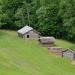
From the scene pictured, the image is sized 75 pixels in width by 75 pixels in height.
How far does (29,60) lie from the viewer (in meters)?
56.0

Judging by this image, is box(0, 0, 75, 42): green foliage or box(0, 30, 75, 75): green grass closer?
box(0, 30, 75, 75): green grass

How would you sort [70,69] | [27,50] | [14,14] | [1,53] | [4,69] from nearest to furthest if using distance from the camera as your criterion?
[4,69], [70,69], [1,53], [27,50], [14,14]

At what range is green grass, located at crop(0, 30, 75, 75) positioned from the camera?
47969 millimetres

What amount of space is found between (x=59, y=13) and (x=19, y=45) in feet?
61.9

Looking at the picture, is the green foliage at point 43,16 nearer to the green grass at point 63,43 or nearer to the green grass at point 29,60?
the green grass at point 63,43

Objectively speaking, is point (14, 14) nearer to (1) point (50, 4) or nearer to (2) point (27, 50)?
(1) point (50, 4)

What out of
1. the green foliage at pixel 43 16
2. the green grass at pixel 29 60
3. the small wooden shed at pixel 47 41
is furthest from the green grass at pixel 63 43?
the green foliage at pixel 43 16

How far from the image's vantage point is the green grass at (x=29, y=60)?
47969 mm

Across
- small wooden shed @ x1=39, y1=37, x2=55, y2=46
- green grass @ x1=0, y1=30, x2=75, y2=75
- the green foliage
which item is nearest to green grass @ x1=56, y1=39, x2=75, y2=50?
green grass @ x1=0, y1=30, x2=75, y2=75

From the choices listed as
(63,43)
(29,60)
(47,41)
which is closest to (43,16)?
Result: (63,43)

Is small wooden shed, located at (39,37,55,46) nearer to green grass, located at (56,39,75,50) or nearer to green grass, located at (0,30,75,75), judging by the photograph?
green grass, located at (0,30,75,75)

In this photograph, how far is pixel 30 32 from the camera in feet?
254

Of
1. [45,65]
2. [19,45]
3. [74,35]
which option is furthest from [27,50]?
[74,35]

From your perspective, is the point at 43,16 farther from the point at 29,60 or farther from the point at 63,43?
the point at 29,60
